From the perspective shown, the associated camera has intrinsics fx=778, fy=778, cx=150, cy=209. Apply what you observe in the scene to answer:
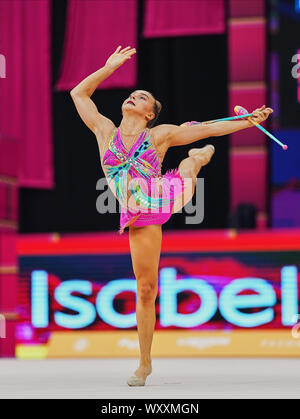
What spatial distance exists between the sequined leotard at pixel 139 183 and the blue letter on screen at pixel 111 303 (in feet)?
7.11

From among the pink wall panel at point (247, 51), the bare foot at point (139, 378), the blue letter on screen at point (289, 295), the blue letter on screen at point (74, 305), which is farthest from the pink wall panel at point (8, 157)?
the bare foot at point (139, 378)

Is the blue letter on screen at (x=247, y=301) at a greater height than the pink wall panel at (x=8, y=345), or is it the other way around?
the blue letter on screen at (x=247, y=301)

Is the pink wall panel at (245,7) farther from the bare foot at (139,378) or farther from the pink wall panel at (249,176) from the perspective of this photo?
the bare foot at (139,378)

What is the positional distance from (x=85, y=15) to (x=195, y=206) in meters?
2.31

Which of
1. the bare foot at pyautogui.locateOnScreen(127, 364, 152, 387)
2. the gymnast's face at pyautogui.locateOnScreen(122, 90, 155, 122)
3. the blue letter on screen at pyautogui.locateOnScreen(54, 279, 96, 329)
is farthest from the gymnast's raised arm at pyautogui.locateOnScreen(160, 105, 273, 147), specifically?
the blue letter on screen at pyautogui.locateOnScreen(54, 279, 96, 329)

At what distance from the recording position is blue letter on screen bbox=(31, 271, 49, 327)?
5717 mm

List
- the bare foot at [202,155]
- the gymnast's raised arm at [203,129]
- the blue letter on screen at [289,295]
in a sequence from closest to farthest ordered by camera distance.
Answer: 1. the gymnast's raised arm at [203,129]
2. the bare foot at [202,155]
3. the blue letter on screen at [289,295]

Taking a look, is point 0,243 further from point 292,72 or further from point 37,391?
point 292,72

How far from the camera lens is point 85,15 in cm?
816

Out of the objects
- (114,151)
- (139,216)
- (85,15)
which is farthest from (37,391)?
(85,15)

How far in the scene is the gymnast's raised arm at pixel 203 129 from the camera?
3539 mm

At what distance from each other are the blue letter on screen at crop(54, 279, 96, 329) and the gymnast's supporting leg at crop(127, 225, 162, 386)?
7.09ft

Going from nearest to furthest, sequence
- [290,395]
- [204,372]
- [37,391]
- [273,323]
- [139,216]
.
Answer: [290,395] → [37,391] → [139,216] → [204,372] → [273,323]

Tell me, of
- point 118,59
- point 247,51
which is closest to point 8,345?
point 118,59
